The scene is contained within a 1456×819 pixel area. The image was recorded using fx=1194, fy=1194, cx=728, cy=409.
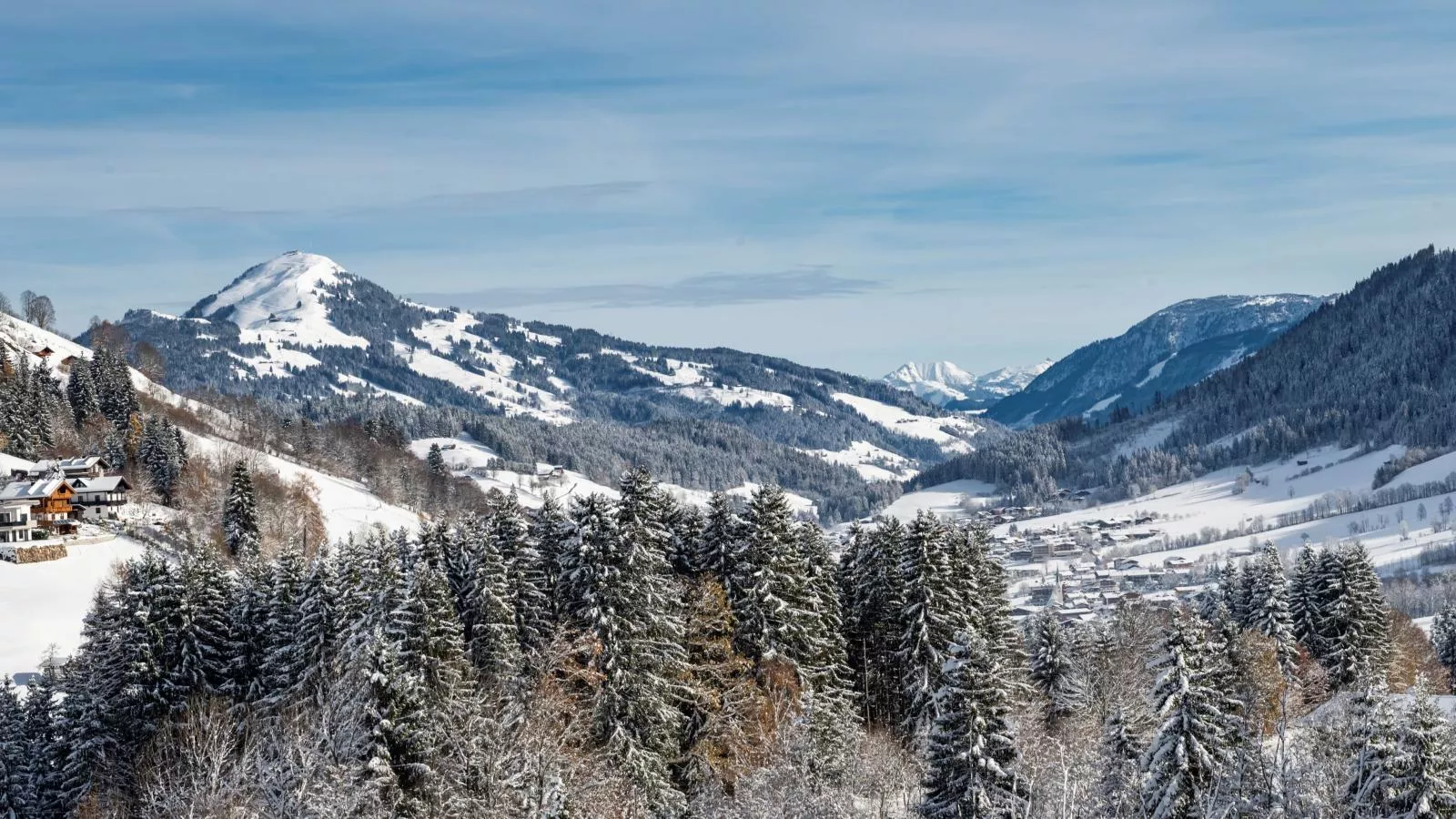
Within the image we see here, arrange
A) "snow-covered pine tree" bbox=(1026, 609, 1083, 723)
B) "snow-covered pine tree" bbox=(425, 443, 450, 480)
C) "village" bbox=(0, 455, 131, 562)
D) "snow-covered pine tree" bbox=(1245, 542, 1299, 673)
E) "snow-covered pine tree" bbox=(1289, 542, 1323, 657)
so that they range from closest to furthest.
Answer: "snow-covered pine tree" bbox=(1245, 542, 1299, 673)
"snow-covered pine tree" bbox=(1026, 609, 1083, 723)
"snow-covered pine tree" bbox=(1289, 542, 1323, 657)
"village" bbox=(0, 455, 131, 562)
"snow-covered pine tree" bbox=(425, 443, 450, 480)

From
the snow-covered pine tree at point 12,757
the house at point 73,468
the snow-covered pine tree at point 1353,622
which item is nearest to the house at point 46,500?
the house at point 73,468

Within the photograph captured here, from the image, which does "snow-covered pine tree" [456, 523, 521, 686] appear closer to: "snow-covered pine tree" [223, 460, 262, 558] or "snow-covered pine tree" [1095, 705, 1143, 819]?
"snow-covered pine tree" [1095, 705, 1143, 819]

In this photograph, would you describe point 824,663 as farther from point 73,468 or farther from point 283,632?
point 73,468

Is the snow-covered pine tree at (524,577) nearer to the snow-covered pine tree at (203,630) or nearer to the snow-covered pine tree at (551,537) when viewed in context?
the snow-covered pine tree at (551,537)

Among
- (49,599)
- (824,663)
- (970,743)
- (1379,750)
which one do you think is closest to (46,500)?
(49,599)

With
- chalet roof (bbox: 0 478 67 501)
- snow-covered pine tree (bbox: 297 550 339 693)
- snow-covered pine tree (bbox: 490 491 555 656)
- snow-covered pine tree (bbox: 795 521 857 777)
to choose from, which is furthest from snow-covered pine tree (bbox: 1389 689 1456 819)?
chalet roof (bbox: 0 478 67 501)

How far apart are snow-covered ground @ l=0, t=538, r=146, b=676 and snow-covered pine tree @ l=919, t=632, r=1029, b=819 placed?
53360mm

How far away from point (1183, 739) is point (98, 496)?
94.4 metres

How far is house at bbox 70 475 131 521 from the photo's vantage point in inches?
3947

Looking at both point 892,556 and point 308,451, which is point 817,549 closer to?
point 892,556

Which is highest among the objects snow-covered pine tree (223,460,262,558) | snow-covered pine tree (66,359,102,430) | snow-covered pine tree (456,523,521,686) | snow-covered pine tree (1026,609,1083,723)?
snow-covered pine tree (66,359,102,430)

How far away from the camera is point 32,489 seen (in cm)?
9250

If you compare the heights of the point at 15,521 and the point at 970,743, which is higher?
the point at 15,521

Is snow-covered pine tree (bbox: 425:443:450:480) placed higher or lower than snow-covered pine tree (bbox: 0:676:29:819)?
higher
